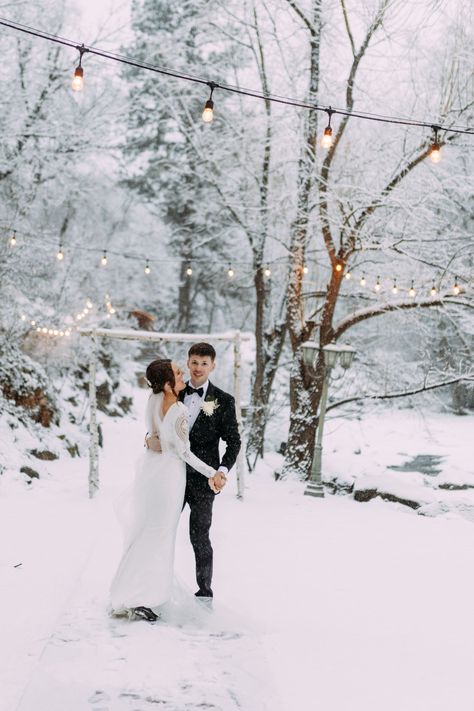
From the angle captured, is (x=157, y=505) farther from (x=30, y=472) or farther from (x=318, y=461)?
(x=318, y=461)

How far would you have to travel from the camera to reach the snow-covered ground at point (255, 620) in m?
3.26

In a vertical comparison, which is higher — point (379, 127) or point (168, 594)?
point (379, 127)

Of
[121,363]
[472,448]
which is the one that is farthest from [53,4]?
[472,448]

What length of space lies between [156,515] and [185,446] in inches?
20.5

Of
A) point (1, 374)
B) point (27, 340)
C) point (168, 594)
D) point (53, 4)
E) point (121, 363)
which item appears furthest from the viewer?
point (121, 363)

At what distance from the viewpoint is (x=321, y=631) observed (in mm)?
4277

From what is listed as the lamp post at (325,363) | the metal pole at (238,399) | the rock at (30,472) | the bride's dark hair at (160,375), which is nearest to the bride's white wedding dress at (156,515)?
the bride's dark hair at (160,375)

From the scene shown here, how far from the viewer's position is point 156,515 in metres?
4.30

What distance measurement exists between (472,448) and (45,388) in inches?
572

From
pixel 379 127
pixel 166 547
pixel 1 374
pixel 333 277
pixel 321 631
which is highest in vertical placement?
pixel 379 127

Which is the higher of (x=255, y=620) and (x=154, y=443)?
(x=154, y=443)

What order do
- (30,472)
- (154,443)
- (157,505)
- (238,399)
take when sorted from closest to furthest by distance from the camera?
1. (157,505)
2. (154,443)
3. (238,399)
4. (30,472)

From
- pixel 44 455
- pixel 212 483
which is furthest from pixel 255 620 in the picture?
pixel 44 455

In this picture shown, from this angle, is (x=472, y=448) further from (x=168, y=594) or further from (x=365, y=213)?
(x=168, y=594)
